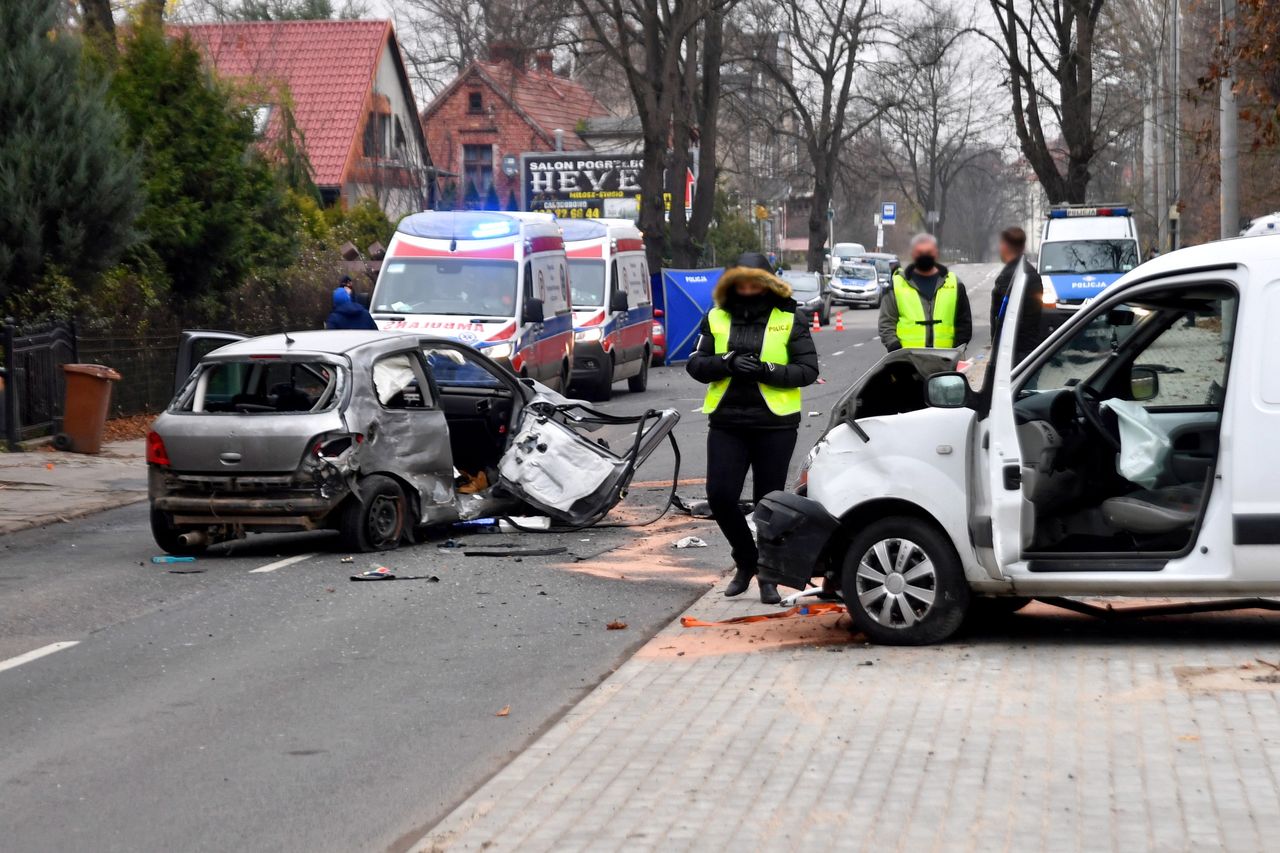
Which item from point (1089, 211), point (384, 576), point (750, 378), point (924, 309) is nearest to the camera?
point (750, 378)

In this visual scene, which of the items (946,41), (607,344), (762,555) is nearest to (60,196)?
(607,344)

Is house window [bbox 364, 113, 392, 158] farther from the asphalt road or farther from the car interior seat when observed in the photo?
the car interior seat

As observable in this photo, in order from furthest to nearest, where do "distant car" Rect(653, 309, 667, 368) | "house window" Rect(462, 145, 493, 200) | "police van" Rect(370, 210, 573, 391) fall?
"house window" Rect(462, 145, 493, 200) < "distant car" Rect(653, 309, 667, 368) < "police van" Rect(370, 210, 573, 391)

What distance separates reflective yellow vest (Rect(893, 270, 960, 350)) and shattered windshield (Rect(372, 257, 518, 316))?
9.23 metres

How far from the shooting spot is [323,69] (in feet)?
175

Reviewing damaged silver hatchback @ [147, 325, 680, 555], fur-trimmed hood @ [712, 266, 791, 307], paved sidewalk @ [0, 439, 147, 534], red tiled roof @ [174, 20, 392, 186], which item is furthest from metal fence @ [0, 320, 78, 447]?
red tiled roof @ [174, 20, 392, 186]

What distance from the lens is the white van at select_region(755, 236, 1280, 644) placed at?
739 cm

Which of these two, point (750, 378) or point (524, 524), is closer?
point (750, 378)

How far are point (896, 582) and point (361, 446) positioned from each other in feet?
15.9

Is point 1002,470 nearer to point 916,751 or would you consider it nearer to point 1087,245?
point 916,751

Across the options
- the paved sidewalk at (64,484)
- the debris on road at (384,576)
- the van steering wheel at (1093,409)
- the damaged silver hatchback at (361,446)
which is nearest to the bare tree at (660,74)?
the paved sidewalk at (64,484)

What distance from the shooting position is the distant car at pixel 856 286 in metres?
63.9

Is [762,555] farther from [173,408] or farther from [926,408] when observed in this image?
[173,408]

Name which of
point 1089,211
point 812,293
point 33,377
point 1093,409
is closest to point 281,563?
point 1093,409
